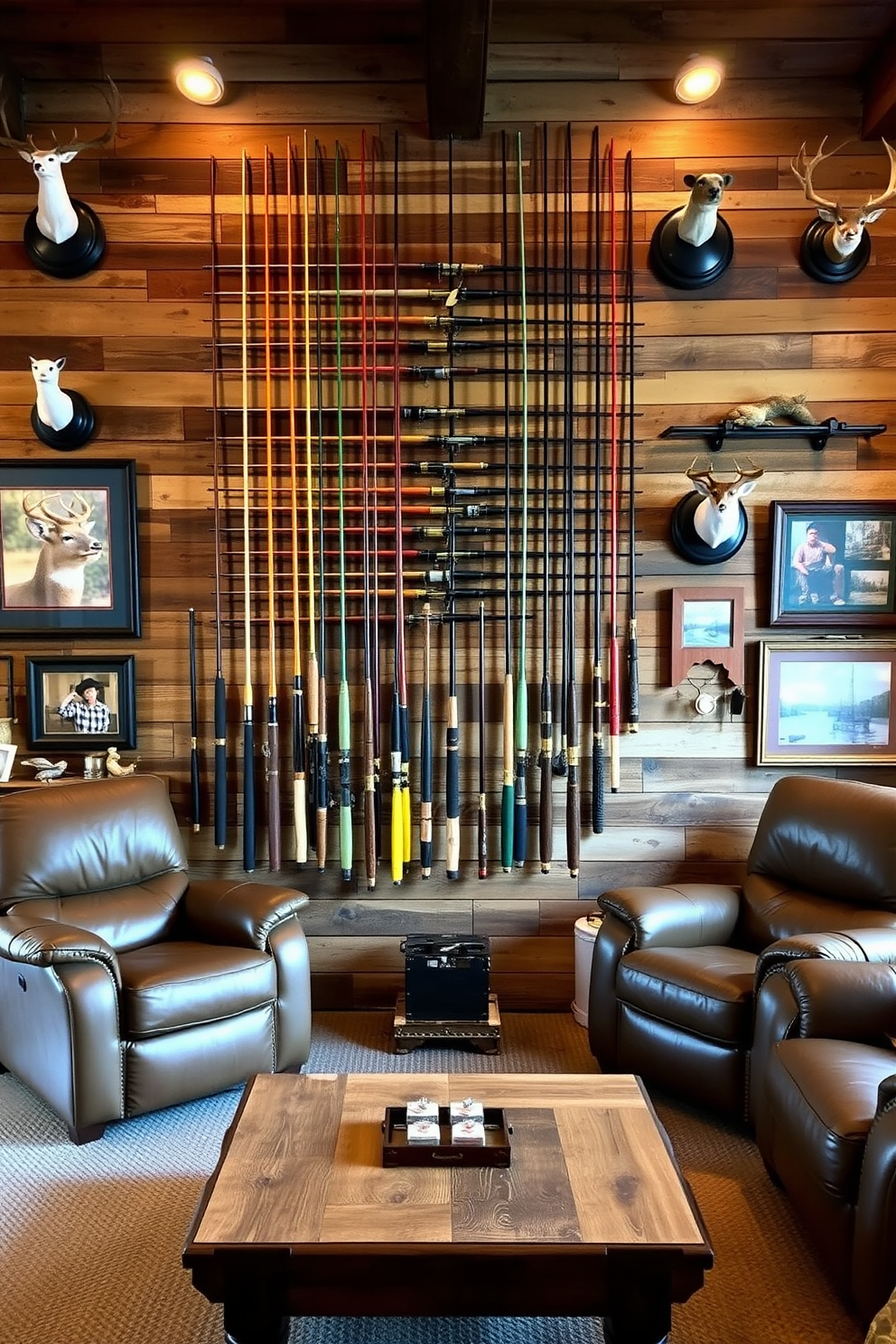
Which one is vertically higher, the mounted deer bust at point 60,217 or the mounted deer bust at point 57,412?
the mounted deer bust at point 60,217

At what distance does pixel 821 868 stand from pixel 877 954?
0.48 meters

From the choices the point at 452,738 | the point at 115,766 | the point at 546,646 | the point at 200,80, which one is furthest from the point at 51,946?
the point at 200,80

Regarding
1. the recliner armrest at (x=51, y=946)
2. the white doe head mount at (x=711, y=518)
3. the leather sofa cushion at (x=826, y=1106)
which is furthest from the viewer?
the white doe head mount at (x=711, y=518)

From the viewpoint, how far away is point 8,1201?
85.3 inches

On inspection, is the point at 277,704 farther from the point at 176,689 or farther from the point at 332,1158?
the point at 332,1158

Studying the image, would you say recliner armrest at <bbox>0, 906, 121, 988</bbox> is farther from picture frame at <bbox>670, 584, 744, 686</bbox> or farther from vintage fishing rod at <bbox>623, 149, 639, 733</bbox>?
picture frame at <bbox>670, 584, 744, 686</bbox>

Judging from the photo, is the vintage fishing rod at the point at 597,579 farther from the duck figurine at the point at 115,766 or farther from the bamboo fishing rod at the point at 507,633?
the duck figurine at the point at 115,766

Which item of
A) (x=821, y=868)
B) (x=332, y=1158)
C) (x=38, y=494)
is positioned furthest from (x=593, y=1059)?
(x=38, y=494)

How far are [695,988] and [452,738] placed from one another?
119 cm

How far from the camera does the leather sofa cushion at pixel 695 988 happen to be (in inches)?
92.4

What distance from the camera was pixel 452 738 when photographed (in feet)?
10.4

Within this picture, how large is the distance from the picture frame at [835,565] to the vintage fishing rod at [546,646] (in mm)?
860

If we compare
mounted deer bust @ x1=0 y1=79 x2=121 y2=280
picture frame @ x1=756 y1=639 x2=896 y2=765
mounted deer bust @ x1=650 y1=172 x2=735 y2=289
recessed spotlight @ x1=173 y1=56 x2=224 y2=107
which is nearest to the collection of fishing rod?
mounted deer bust @ x1=650 y1=172 x2=735 y2=289

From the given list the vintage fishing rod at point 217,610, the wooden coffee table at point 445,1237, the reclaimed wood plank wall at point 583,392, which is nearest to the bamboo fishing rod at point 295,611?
the reclaimed wood plank wall at point 583,392
